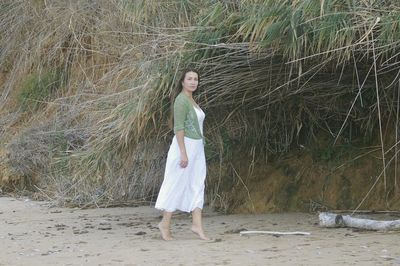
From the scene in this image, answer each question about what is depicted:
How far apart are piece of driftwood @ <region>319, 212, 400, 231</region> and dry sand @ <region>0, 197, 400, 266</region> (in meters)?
0.10

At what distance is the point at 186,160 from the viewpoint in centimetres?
769

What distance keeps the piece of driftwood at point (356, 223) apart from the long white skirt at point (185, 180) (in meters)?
1.43

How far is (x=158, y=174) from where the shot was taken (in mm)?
11797

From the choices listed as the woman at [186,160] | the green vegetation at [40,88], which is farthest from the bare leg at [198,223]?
the green vegetation at [40,88]

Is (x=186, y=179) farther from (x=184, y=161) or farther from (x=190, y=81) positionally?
(x=190, y=81)

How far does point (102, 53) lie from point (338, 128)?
228 inches

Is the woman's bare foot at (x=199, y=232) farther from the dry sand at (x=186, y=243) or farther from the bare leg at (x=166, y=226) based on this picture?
the bare leg at (x=166, y=226)

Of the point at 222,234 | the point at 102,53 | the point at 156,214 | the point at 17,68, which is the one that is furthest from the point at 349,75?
the point at 17,68

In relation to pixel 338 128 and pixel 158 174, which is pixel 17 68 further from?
pixel 338 128

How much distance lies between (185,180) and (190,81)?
0.96 meters

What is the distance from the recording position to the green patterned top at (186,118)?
301 inches

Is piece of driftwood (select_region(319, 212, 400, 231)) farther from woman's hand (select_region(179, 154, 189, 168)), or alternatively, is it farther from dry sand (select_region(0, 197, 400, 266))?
woman's hand (select_region(179, 154, 189, 168))

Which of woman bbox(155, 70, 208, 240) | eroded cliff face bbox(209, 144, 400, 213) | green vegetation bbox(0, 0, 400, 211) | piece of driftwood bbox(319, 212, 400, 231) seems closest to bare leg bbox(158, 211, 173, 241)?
woman bbox(155, 70, 208, 240)

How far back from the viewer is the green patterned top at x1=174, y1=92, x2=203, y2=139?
766 centimetres
